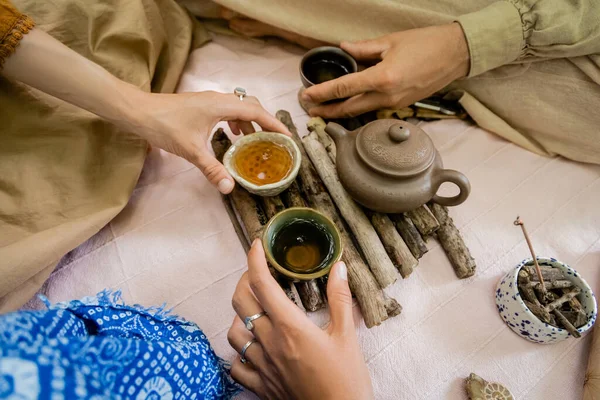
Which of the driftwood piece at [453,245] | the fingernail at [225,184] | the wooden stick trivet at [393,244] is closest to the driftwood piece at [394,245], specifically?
the wooden stick trivet at [393,244]

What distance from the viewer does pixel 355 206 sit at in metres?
1.13

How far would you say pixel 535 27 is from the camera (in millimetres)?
1166

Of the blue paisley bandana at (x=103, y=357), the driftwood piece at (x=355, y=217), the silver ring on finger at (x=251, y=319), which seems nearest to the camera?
the blue paisley bandana at (x=103, y=357)

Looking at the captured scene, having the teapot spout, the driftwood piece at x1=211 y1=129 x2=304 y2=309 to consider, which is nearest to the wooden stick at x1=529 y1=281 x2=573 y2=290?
the teapot spout

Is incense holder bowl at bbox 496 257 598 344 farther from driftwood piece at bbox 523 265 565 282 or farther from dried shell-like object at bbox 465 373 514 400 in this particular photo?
dried shell-like object at bbox 465 373 514 400

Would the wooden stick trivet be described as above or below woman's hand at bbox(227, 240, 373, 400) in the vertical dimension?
below

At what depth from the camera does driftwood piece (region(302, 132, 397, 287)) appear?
1051 millimetres

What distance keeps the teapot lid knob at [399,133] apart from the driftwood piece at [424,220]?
28 centimetres

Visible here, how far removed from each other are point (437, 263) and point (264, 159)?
650mm

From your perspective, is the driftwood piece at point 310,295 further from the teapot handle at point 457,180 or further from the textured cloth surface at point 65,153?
the textured cloth surface at point 65,153

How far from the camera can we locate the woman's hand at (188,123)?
1.02 meters

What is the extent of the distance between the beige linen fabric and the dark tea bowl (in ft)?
0.38

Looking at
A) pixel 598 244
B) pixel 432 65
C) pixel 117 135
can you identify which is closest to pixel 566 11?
pixel 432 65

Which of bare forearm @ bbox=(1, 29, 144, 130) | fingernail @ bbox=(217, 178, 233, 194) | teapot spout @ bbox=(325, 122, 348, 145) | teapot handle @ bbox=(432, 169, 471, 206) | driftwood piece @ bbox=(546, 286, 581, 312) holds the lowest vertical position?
driftwood piece @ bbox=(546, 286, 581, 312)
